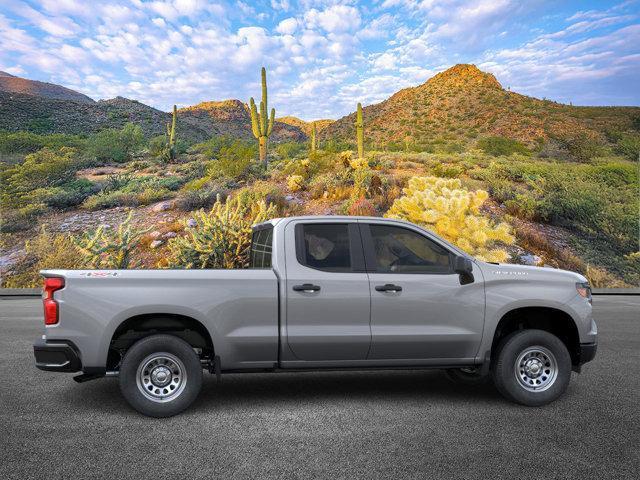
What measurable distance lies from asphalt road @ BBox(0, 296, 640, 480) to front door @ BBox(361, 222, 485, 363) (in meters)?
0.59

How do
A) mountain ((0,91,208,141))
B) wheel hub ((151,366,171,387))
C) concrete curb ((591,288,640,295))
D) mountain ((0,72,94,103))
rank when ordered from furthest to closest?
mountain ((0,72,94,103)), mountain ((0,91,208,141)), concrete curb ((591,288,640,295)), wheel hub ((151,366,171,387))

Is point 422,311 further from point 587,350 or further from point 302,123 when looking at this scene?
point 302,123

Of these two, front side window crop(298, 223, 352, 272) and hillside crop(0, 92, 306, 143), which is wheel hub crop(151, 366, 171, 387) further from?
hillside crop(0, 92, 306, 143)

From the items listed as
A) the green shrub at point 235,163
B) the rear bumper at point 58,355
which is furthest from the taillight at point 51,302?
the green shrub at point 235,163

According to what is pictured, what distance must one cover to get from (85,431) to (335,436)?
218 cm

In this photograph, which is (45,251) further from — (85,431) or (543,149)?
(543,149)

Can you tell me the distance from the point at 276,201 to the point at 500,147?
20590mm

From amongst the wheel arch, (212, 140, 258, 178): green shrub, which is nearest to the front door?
the wheel arch

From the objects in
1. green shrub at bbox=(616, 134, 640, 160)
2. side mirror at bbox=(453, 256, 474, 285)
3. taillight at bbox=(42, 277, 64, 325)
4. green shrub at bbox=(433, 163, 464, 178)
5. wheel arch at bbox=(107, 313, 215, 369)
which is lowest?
wheel arch at bbox=(107, 313, 215, 369)

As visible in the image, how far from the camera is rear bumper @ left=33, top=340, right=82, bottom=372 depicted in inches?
221

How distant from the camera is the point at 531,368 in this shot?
6262 mm

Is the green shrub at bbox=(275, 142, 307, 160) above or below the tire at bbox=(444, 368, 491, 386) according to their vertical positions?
above

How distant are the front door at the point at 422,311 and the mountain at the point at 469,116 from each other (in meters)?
39.3

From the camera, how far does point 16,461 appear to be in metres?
4.55
